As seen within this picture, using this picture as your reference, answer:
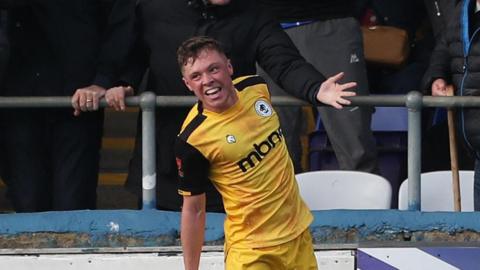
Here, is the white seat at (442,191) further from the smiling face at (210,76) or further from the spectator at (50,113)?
the smiling face at (210,76)

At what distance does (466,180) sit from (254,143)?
1770 millimetres

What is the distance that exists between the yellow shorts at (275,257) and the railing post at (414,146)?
34.7 inches

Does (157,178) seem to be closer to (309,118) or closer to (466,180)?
(466,180)

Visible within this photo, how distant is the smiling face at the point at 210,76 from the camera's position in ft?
16.0

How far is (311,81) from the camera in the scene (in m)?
5.64

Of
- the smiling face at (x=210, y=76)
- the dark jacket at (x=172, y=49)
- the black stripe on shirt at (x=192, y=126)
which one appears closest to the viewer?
the smiling face at (x=210, y=76)

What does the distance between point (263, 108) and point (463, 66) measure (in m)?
1.23

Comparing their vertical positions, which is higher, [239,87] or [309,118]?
[309,118]

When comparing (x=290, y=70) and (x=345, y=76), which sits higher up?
(x=345, y=76)

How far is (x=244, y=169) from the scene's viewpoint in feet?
16.4

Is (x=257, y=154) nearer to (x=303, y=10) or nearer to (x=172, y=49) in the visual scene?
(x=172, y=49)

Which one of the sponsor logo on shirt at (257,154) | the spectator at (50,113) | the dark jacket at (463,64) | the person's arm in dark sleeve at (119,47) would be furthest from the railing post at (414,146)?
the spectator at (50,113)

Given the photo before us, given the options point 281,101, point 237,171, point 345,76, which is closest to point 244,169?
point 237,171

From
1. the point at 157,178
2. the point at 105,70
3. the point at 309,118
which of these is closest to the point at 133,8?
the point at 105,70
